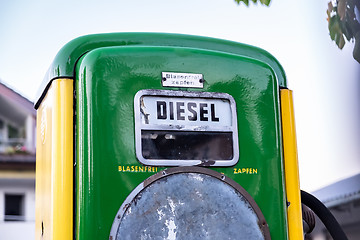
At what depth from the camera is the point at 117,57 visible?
2529 mm

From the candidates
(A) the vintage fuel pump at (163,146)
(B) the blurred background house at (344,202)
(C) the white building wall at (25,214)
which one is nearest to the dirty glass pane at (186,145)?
(A) the vintage fuel pump at (163,146)

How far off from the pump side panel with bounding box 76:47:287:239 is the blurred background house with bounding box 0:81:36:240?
56.4 feet

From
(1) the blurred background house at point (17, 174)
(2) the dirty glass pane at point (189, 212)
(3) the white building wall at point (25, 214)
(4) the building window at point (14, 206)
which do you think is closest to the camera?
(2) the dirty glass pane at point (189, 212)

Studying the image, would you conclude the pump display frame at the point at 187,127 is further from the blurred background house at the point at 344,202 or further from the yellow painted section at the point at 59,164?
the blurred background house at the point at 344,202

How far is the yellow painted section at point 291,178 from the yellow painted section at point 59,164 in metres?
0.86

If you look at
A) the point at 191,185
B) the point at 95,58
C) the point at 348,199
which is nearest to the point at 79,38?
the point at 95,58

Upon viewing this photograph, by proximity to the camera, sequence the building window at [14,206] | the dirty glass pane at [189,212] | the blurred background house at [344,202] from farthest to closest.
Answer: the building window at [14,206] < the blurred background house at [344,202] < the dirty glass pane at [189,212]

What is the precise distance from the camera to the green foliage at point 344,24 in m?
3.02

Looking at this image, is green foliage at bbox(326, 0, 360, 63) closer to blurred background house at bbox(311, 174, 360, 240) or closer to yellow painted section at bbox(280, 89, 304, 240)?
yellow painted section at bbox(280, 89, 304, 240)

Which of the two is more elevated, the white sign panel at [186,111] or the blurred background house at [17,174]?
the blurred background house at [17,174]

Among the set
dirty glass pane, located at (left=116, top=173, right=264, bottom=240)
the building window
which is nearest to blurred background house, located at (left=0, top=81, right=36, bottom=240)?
the building window

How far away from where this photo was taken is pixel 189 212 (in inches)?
97.8

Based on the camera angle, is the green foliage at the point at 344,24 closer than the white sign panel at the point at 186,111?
No

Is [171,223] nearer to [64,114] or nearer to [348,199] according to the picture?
[64,114]
